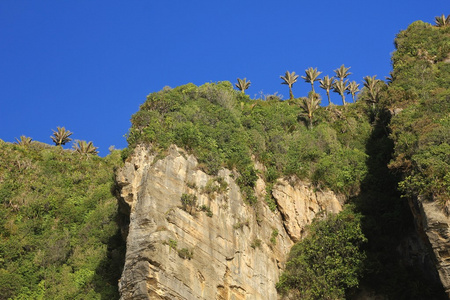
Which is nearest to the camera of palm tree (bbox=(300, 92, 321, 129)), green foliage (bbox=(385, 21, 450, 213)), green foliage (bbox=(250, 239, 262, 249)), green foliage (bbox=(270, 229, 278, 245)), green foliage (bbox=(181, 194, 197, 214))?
green foliage (bbox=(385, 21, 450, 213))

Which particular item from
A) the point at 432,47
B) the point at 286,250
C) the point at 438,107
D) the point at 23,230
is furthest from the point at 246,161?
the point at 432,47

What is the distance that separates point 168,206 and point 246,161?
8031mm

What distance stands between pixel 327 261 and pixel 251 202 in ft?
16.8

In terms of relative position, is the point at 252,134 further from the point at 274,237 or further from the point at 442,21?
the point at 442,21

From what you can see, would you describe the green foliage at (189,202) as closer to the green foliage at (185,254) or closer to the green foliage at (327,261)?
the green foliage at (185,254)

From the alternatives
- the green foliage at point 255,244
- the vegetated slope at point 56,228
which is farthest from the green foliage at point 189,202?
the vegetated slope at point 56,228

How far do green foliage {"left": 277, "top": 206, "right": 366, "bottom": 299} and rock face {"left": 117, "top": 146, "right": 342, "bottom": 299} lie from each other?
0.87 metres

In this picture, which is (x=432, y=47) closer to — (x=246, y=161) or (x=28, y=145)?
(x=246, y=161)

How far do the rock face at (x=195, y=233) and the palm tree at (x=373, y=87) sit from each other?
1334 cm

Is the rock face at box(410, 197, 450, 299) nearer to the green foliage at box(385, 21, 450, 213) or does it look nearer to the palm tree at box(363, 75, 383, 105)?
the green foliage at box(385, 21, 450, 213)

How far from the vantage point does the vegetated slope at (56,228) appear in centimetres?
3625

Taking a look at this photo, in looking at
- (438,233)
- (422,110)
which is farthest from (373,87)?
(438,233)

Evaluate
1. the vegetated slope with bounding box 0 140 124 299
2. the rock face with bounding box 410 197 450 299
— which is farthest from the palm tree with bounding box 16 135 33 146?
the rock face with bounding box 410 197 450 299

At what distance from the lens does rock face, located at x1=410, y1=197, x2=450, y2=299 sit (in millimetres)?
26984
